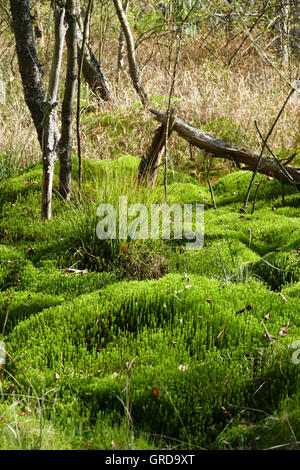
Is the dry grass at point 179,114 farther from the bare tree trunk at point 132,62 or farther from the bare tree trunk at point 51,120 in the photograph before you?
the bare tree trunk at point 51,120

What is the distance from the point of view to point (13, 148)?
7168 millimetres

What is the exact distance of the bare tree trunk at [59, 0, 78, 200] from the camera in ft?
15.5

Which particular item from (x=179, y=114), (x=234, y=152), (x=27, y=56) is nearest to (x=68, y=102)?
(x=27, y=56)

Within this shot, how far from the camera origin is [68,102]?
16.4 feet

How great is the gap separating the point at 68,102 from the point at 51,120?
1.02ft

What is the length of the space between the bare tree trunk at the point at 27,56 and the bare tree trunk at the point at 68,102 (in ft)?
3.25

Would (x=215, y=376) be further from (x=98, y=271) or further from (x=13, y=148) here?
(x=13, y=148)

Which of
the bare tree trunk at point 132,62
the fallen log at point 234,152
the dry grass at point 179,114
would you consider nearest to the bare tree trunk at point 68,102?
the fallen log at point 234,152

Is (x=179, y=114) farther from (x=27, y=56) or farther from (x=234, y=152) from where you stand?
(x=27, y=56)

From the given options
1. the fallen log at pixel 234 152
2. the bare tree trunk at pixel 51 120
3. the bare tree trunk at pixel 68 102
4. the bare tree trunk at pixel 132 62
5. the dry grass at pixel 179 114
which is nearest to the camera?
the bare tree trunk at pixel 51 120

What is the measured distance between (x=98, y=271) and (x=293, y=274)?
177 cm

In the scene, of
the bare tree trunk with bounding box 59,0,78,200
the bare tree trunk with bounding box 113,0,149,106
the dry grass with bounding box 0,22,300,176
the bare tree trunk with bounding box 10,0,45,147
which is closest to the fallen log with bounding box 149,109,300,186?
the bare tree trunk with bounding box 59,0,78,200

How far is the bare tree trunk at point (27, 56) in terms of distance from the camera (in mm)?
5703

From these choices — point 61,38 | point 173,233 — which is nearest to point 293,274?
point 173,233
